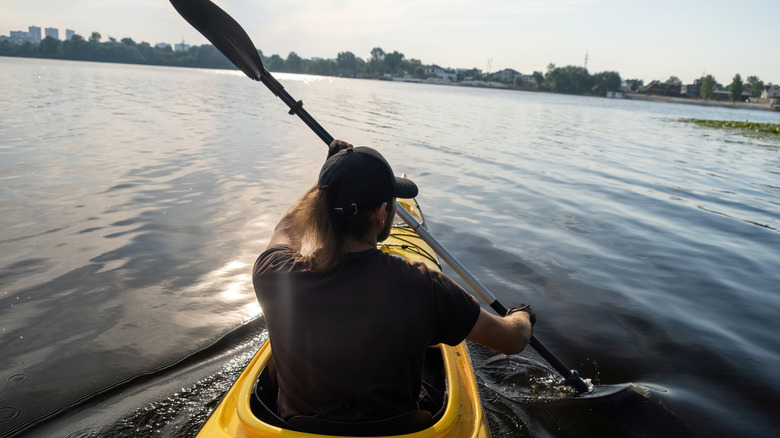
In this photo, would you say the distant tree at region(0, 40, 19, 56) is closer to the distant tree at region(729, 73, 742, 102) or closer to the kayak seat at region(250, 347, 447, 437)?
the kayak seat at region(250, 347, 447, 437)

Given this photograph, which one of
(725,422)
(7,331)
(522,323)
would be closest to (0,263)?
(7,331)

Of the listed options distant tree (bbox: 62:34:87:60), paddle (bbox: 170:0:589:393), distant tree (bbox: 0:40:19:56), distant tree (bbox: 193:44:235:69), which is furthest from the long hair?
distant tree (bbox: 0:40:19:56)

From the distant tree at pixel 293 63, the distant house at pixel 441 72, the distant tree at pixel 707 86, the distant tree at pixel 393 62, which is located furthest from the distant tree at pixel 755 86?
the distant tree at pixel 293 63

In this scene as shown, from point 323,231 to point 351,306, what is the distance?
0.33m

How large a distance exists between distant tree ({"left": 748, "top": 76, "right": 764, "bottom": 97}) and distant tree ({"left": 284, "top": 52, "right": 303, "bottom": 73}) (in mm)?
141100

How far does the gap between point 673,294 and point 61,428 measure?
23.6 feet

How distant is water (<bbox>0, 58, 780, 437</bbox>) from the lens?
435 centimetres

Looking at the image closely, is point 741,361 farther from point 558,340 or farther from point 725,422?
point 558,340

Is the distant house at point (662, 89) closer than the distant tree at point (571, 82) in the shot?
No

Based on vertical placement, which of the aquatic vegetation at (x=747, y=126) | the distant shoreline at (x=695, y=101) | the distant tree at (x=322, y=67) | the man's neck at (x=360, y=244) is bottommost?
the man's neck at (x=360, y=244)

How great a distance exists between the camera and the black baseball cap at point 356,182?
81.7 inches

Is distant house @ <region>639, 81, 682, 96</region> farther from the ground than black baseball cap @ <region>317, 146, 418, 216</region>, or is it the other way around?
distant house @ <region>639, 81, 682, 96</region>

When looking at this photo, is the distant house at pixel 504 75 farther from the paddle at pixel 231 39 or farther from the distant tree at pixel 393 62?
the paddle at pixel 231 39

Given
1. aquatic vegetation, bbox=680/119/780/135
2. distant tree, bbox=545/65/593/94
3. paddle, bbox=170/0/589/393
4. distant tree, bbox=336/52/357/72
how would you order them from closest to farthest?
1. paddle, bbox=170/0/589/393
2. aquatic vegetation, bbox=680/119/780/135
3. distant tree, bbox=545/65/593/94
4. distant tree, bbox=336/52/357/72
